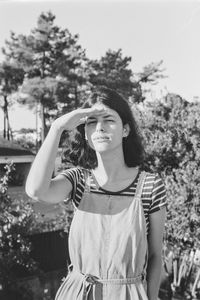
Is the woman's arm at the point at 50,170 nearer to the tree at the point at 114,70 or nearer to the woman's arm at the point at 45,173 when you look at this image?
the woman's arm at the point at 45,173

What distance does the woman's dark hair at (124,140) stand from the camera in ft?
5.32

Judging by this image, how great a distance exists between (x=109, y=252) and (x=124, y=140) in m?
0.55

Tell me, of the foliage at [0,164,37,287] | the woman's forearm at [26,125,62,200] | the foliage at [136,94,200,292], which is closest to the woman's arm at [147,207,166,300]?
the woman's forearm at [26,125,62,200]

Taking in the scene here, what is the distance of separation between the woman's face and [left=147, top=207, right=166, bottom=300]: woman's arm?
0.33 m

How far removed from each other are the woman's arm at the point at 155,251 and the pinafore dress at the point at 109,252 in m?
0.07

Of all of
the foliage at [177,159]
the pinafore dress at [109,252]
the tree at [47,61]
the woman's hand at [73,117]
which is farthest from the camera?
the tree at [47,61]

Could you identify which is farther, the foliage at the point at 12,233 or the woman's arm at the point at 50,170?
the foliage at the point at 12,233

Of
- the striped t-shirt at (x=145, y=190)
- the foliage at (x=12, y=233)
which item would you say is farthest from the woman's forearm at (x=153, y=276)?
the foliage at (x=12, y=233)

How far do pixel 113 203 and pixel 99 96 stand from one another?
0.47m

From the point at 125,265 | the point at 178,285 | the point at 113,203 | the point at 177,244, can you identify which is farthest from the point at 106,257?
the point at 178,285

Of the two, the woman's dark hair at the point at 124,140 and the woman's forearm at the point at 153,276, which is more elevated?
the woman's dark hair at the point at 124,140

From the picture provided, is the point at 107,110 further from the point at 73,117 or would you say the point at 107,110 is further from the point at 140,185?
the point at 140,185

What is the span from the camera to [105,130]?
1532 millimetres

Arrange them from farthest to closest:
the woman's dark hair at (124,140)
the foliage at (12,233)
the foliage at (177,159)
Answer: the foliage at (177,159) < the foliage at (12,233) < the woman's dark hair at (124,140)
